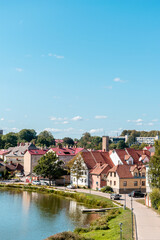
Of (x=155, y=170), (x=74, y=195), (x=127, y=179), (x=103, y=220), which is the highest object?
(x=155, y=170)

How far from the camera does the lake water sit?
124 feet

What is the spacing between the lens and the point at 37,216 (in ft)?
153

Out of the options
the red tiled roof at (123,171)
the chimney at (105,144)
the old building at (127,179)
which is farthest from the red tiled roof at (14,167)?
the red tiled roof at (123,171)

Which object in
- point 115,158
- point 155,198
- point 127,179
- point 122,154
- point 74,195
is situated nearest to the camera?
point 155,198

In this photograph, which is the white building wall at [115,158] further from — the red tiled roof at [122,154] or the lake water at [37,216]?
the lake water at [37,216]

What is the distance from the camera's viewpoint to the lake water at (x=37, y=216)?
124 feet

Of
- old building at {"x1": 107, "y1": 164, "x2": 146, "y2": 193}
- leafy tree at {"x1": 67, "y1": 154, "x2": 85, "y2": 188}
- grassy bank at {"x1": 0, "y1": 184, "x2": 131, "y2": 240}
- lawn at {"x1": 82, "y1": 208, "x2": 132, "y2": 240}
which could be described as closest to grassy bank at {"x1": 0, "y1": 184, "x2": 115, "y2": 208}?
grassy bank at {"x1": 0, "y1": 184, "x2": 131, "y2": 240}

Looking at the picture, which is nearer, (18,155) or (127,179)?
(127,179)

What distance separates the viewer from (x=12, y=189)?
75.9m

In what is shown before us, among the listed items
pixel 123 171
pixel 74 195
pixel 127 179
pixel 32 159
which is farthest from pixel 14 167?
pixel 127 179

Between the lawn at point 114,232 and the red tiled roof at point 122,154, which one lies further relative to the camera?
the red tiled roof at point 122,154

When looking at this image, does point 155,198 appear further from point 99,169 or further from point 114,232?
point 99,169

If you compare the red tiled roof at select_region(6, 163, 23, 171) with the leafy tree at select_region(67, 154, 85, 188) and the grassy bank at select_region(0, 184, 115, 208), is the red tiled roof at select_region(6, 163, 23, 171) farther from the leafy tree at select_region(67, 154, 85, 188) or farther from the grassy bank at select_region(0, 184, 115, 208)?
the leafy tree at select_region(67, 154, 85, 188)

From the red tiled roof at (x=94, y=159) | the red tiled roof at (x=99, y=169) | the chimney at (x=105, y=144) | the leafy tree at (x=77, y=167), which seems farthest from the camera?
the chimney at (x=105, y=144)
